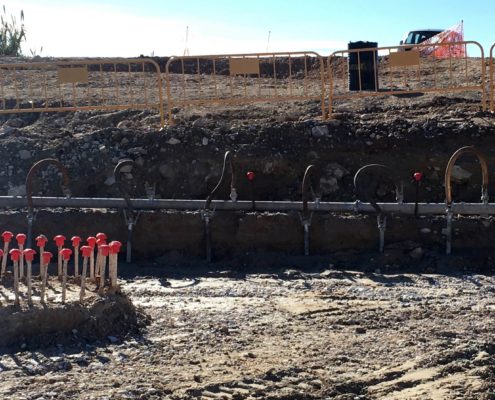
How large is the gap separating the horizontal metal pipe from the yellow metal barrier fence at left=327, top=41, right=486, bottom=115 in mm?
2773

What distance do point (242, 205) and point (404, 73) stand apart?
526 cm

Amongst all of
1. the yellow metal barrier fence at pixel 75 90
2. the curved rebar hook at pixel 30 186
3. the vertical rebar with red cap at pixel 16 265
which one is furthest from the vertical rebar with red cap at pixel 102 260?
the yellow metal barrier fence at pixel 75 90

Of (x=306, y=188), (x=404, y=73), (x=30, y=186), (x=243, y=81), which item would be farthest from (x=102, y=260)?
(x=243, y=81)

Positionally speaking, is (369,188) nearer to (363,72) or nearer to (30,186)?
(30,186)

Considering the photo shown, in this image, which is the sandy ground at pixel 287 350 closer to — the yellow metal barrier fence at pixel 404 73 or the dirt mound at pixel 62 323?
the dirt mound at pixel 62 323

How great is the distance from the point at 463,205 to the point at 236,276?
2.90 metres

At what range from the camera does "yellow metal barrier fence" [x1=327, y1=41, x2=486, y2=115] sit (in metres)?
12.9

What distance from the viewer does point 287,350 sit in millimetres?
6629

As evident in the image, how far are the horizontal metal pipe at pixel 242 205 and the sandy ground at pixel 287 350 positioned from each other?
1516mm

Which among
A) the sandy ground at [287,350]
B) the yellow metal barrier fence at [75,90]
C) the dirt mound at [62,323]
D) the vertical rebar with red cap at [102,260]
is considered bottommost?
the sandy ground at [287,350]

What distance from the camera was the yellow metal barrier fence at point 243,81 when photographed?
12892 mm

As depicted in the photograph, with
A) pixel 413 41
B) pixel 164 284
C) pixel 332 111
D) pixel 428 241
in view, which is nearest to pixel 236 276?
pixel 164 284

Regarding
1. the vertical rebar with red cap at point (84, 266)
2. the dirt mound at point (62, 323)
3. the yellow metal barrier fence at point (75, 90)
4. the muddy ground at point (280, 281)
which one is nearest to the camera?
the muddy ground at point (280, 281)

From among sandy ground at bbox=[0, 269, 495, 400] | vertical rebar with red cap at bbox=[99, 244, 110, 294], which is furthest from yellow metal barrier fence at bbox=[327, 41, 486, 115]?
vertical rebar with red cap at bbox=[99, 244, 110, 294]
